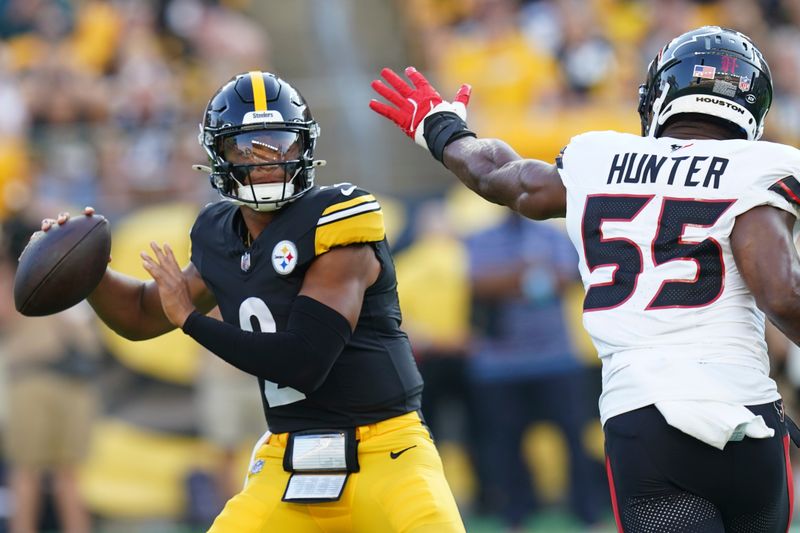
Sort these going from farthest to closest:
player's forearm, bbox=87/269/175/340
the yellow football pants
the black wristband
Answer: player's forearm, bbox=87/269/175/340, the black wristband, the yellow football pants

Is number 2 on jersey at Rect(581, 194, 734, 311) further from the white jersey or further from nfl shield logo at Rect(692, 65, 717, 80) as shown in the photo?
nfl shield logo at Rect(692, 65, 717, 80)

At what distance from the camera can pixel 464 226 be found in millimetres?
8523

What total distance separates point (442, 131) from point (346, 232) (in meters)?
0.47

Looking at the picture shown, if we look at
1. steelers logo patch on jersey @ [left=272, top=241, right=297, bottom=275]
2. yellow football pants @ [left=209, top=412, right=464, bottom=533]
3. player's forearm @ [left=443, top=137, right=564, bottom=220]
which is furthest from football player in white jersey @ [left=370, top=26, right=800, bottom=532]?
steelers logo patch on jersey @ [left=272, top=241, right=297, bottom=275]

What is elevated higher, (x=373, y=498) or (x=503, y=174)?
(x=503, y=174)

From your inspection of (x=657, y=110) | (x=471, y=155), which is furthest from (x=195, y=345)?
(x=657, y=110)

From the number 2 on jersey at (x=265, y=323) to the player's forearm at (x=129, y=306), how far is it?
1.21 ft

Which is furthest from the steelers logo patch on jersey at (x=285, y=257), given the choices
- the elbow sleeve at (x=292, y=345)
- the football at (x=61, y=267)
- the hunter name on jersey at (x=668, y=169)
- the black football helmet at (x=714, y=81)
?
the black football helmet at (x=714, y=81)

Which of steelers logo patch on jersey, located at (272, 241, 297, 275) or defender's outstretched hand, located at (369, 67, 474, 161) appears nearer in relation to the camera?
steelers logo patch on jersey, located at (272, 241, 297, 275)

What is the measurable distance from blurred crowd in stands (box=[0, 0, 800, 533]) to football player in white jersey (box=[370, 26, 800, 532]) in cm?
458

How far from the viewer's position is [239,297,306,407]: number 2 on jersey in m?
3.84

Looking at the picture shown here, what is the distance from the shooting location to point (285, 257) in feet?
12.4

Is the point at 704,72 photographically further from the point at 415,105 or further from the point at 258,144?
the point at 258,144

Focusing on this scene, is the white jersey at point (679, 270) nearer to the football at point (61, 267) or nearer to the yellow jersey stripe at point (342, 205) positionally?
the yellow jersey stripe at point (342, 205)
